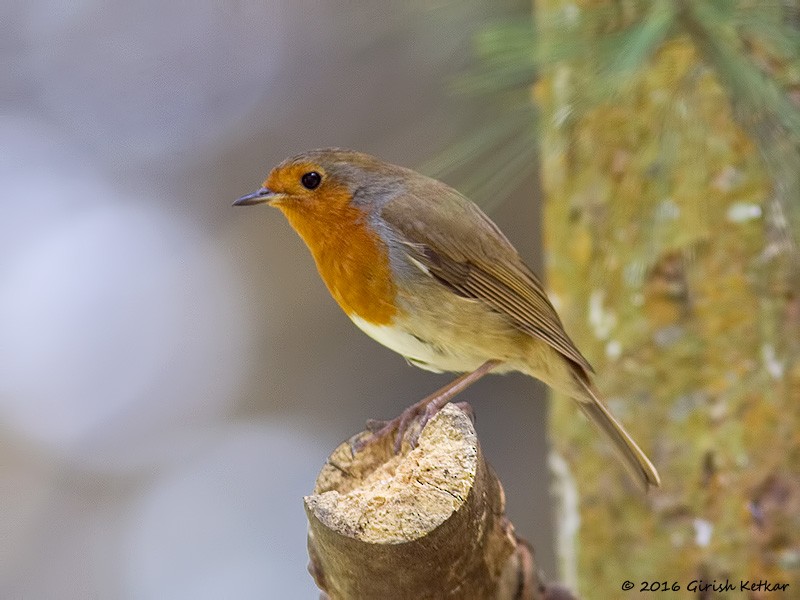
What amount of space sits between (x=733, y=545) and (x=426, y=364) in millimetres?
938

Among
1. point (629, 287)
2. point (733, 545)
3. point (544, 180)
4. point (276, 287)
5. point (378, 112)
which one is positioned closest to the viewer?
point (733, 545)

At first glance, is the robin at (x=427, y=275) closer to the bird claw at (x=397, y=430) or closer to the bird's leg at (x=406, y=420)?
the bird's leg at (x=406, y=420)

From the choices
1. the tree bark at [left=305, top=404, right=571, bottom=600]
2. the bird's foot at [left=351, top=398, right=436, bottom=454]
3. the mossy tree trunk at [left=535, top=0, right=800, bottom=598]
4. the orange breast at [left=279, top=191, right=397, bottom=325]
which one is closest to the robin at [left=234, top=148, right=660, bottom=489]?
the orange breast at [left=279, top=191, right=397, bottom=325]

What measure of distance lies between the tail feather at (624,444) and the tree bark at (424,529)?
608 millimetres

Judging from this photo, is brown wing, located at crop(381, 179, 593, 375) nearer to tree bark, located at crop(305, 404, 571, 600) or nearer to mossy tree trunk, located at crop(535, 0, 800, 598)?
mossy tree trunk, located at crop(535, 0, 800, 598)

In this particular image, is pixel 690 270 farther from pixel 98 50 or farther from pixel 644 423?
pixel 98 50

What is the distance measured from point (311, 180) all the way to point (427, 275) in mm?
427

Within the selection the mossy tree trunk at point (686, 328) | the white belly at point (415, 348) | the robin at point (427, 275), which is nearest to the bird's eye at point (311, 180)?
the robin at point (427, 275)

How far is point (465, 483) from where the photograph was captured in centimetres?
171

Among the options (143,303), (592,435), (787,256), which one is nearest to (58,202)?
(143,303)

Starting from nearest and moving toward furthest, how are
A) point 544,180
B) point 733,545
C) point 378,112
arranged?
point 733,545, point 544,180, point 378,112

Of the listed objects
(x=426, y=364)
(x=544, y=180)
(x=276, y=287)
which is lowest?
(x=276, y=287)

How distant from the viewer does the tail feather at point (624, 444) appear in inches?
95.4

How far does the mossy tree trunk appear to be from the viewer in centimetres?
246
